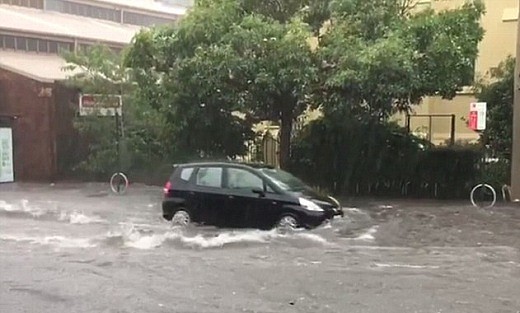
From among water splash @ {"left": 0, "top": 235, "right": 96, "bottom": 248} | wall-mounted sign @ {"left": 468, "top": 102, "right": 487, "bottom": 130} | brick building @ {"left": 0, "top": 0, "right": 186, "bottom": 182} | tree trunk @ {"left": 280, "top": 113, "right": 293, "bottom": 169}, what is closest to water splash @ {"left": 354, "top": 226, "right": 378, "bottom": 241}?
water splash @ {"left": 0, "top": 235, "right": 96, "bottom": 248}

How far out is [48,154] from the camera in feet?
101

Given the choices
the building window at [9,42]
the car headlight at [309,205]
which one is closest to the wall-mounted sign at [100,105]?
the building window at [9,42]

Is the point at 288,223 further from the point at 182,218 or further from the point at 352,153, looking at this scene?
the point at 352,153

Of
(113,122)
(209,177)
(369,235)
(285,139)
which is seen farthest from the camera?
(113,122)

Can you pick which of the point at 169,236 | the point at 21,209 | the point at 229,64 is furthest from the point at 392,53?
the point at 21,209

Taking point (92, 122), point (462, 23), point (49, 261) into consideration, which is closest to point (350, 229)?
point (49, 261)

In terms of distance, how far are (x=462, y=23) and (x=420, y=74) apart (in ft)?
5.83

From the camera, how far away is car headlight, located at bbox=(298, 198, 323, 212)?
14.1 m

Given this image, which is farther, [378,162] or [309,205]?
[378,162]

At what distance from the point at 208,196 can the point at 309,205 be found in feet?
7.29

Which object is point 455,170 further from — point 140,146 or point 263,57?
point 140,146

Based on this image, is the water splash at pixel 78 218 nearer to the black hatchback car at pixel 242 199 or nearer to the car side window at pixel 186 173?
→ the black hatchback car at pixel 242 199

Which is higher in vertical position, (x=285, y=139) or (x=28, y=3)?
(x=28, y=3)

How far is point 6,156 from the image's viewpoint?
30.7 metres
